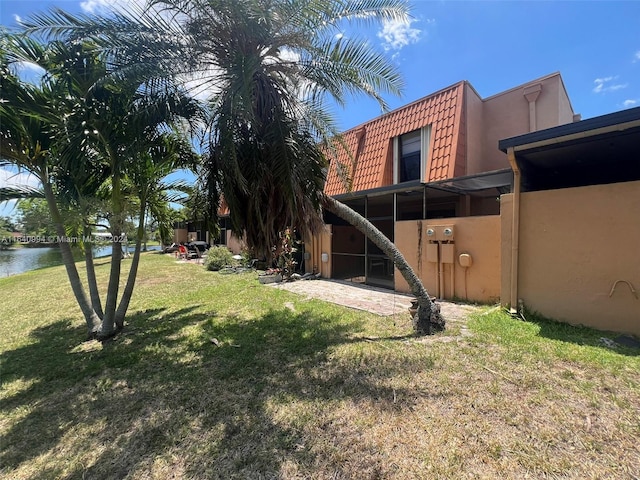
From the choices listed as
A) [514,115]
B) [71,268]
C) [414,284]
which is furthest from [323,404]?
[514,115]

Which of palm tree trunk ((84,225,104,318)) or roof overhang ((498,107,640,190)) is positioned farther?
palm tree trunk ((84,225,104,318))

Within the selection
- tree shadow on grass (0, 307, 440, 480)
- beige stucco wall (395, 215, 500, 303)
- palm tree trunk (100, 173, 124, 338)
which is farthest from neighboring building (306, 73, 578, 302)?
palm tree trunk (100, 173, 124, 338)

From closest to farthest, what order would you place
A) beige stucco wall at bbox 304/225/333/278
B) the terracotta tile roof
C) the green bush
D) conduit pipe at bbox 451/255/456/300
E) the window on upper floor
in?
conduit pipe at bbox 451/255/456/300, the terracotta tile roof, the window on upper floor, beige stucco wall at bbox 304/225/333/278, the green bush

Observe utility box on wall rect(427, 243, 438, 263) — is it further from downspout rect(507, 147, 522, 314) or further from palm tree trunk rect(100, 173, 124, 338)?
palm tree trunk rect(100, 173, 124, 338)

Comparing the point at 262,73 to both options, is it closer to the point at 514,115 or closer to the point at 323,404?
the point at 323,404

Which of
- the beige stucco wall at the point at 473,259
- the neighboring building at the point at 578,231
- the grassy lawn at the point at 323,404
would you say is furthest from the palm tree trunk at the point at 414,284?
the beige stucco wall at the point at 473,259

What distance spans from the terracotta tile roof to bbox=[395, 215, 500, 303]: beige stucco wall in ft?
6.66

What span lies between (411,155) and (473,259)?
4.88 meters

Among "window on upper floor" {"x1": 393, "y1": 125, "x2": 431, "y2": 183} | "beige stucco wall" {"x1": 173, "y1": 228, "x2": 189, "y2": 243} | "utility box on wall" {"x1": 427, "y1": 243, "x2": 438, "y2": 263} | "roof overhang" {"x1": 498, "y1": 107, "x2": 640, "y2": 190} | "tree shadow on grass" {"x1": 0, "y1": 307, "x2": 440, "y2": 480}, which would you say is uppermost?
"window on upper floor" {"x1": 393, "y1": 125, "x2": 431, "y2": 183}

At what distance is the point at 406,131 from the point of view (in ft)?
34.1

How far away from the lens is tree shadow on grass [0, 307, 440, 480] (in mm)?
2482

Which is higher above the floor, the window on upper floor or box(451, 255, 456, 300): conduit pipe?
the window on upper floor

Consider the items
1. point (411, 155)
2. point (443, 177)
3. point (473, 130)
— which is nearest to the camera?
point (443, 177)

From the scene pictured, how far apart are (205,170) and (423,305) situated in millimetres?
4771
